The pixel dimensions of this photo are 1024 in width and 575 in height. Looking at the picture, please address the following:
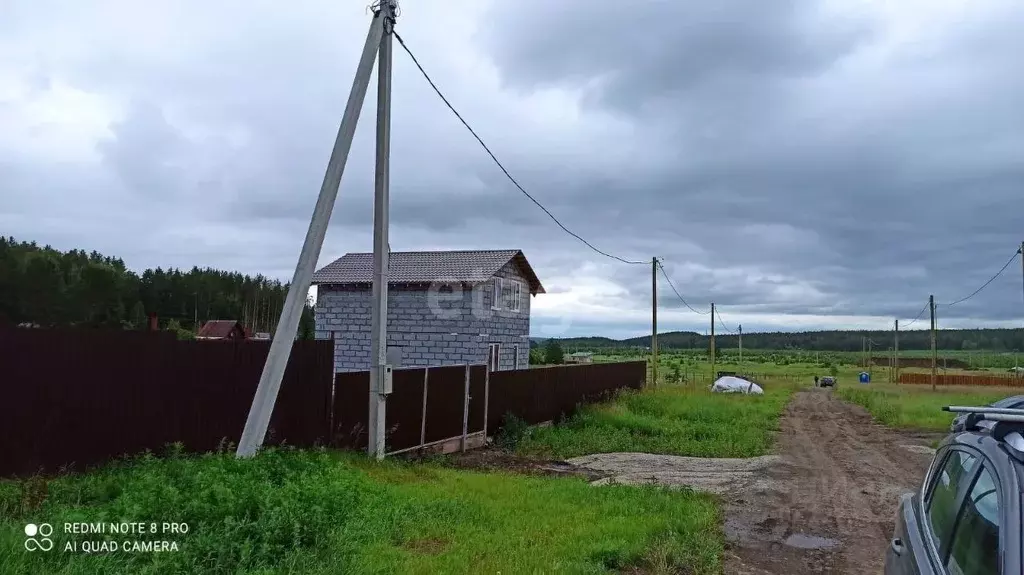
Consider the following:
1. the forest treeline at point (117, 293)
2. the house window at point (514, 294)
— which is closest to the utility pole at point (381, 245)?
the house window at point (514, 294)

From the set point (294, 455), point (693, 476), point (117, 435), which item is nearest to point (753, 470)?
point (693, 476)

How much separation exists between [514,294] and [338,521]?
682 inches

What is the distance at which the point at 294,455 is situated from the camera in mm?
8258

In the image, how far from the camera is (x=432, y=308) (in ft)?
68.3

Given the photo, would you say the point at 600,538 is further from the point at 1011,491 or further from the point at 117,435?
the point at 117,435

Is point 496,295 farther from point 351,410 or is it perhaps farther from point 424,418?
point 351,410

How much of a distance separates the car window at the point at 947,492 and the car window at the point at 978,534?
17 cm

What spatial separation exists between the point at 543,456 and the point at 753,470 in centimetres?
360

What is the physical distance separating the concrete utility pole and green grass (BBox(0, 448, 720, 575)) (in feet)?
1.26

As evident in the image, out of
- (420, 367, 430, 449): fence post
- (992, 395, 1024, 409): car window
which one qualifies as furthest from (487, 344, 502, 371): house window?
(992, 395, 1024, 409): car window

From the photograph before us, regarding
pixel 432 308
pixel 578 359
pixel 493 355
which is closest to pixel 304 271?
pixel 432 308

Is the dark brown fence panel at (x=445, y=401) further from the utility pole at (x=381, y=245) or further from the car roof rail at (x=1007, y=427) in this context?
the car roof rail at (x=1007, y=427)

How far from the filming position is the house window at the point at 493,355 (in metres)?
20.8

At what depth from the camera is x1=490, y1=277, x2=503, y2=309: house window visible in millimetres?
21250
